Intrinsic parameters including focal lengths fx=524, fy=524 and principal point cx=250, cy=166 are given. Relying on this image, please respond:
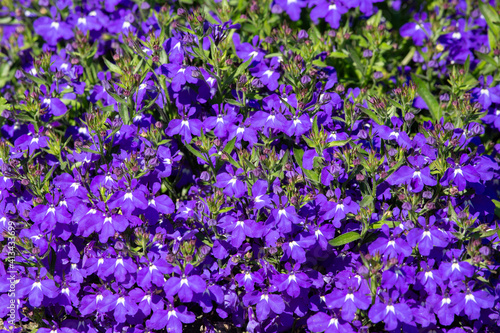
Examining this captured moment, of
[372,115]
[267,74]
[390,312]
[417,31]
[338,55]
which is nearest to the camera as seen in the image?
Answer: [390,312]

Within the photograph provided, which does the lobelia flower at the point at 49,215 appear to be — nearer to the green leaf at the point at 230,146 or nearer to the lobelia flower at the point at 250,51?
the green leaf at the point at 230,146

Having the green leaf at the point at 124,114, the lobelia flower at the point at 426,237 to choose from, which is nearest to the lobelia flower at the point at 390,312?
the lobelia flower at the point at 426,237

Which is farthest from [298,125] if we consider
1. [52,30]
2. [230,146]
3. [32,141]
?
[52,30]

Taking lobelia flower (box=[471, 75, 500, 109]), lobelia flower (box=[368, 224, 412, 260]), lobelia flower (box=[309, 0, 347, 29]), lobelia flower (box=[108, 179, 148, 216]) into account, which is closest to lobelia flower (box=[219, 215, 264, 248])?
lobelia flower (box=[108, 179, 148, 216])

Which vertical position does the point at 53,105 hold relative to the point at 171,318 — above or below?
above

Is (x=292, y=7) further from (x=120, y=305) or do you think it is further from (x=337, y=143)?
(x=120, y=305)

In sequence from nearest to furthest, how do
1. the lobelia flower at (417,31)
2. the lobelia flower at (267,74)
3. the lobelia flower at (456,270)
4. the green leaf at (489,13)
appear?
the lobelia flower at (456,270) → the lobelia flower at (267,74) → the green leaf at (489,13) → the lobelia flower at (417,31)

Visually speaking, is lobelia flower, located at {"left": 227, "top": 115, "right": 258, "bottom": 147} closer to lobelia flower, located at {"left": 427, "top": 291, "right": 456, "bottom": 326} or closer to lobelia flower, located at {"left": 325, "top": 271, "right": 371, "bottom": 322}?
lobelia flower, located at {"left": 325, "top": 271, "right": 371, "bottom": 322}
